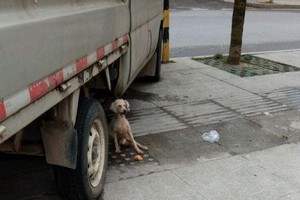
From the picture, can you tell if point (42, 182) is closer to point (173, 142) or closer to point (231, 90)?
point (173, 142)

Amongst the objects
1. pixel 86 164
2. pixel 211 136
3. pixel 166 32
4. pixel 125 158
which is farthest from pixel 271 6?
pixel 86 164

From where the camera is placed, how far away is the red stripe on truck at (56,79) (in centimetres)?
225

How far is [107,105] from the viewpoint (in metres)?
5.89

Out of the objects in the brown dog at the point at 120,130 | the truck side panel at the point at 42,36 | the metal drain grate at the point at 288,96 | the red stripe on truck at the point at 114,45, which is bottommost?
the metal drain grate at the point at 288,96

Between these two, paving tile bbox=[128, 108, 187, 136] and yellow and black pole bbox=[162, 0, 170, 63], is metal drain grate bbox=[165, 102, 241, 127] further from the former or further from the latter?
yellow and black pole bbox=[162, 0, 170, 63]

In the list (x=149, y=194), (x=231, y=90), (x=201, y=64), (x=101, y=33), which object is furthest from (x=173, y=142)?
(x=201, y=64)

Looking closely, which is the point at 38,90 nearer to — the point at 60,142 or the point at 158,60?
the point at 60,142

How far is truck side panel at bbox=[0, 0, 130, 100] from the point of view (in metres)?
1.83

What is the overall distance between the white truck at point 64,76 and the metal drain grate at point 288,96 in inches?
119

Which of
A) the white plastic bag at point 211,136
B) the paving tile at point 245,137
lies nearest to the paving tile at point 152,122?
the white plastic bag at point 211,136

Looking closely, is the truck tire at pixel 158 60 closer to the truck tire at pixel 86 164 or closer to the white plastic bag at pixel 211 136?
the white plastic bag at pixel 211 136

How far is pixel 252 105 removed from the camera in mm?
6281

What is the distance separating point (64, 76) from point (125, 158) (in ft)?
6.83

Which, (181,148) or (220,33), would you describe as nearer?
(181,148)
